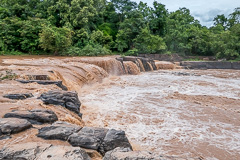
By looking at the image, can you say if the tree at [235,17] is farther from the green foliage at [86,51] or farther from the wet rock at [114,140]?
the wet rock at [114,140]

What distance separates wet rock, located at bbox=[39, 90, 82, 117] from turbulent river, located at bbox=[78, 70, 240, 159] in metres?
0.58

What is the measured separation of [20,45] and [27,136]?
16.8m

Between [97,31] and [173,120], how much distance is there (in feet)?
57.0

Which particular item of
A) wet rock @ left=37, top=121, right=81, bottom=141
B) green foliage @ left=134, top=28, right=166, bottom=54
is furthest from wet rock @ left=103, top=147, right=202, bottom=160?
green foliage @ left=134, top=28, right=166, bottom=54

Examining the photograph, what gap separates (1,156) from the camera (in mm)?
1941

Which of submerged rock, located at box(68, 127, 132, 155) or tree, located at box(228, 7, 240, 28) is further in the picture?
tree, located at box(228, 7, 240, 28)

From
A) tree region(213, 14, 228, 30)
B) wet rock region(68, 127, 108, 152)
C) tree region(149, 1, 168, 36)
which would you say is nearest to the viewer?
wet rock region(68, 127, 108, 152)

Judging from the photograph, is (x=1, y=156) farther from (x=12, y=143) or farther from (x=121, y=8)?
(x=121, y=8)

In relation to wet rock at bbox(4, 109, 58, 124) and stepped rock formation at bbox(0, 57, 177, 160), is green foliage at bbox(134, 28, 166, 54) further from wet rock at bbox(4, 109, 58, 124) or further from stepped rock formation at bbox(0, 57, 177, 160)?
wet rock at bbox(4, 109, 58, 124)

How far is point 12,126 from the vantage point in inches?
100

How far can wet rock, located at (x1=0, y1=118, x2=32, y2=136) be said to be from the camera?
247cm

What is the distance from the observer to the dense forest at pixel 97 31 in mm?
15938

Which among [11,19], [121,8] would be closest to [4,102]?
[11,19]

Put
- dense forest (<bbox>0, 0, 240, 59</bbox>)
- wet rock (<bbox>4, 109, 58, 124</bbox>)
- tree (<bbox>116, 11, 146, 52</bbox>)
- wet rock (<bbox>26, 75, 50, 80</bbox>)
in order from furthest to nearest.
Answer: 1. tree (<bbox>116, 11, 146, 52</bbox>)
2. dense forest (<bbox>0, 0, 240, 59</bbox>)
3. wet rock (<bbox>26, 75, 50, 80</bbox>)
4. wet rock (<bbox>4, 109, 58, 124</bbox>)
